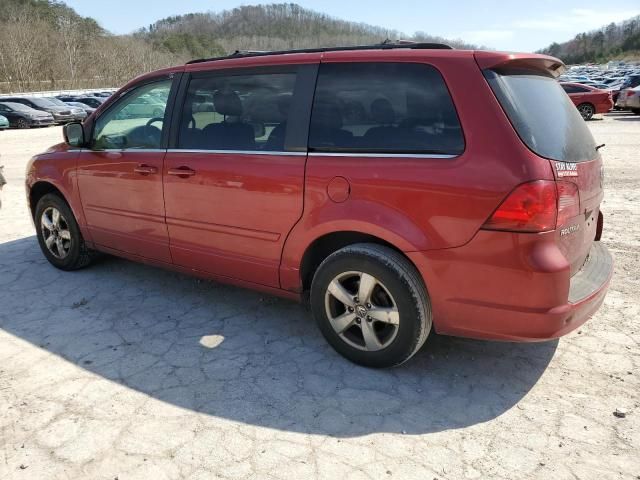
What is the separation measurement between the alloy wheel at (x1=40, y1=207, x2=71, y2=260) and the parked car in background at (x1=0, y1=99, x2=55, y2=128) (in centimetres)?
2360

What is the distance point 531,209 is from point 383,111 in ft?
3.24

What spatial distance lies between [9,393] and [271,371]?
4.96ft

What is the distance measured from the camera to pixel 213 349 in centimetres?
348

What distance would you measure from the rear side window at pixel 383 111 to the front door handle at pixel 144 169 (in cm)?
142

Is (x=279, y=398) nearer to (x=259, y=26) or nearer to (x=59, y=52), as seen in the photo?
(x=59, y=52)

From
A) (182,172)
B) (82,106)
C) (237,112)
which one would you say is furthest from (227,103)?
(82,106)

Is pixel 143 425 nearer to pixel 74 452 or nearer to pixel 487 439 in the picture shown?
pixel 74 452

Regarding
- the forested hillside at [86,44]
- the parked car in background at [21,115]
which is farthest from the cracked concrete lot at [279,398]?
the parked car in background at [21,115]

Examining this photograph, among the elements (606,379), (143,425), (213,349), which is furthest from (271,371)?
(606,379)

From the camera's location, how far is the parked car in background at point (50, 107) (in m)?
26.9

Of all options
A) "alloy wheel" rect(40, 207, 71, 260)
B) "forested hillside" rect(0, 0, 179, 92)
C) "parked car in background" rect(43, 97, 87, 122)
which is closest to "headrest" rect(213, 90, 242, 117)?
"alloy wheel" rect(40, 207, 71, 260)

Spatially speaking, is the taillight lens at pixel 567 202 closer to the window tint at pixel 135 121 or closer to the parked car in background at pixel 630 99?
the window tint at pixel 135 121

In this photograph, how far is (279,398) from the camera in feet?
9.57

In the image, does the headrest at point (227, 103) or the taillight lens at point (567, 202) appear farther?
the headrest at point (227, 103)
